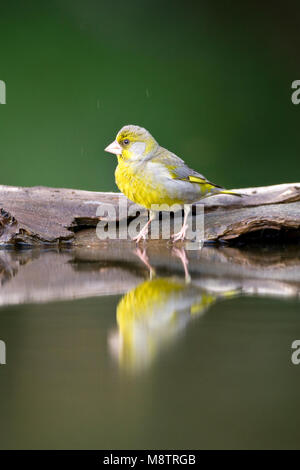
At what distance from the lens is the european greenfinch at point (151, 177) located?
2381 millimetres

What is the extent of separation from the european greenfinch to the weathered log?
0.12 metres

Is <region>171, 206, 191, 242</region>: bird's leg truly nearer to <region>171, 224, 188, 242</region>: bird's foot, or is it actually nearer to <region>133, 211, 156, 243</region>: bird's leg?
<region>171, 224, 188, 242</region>: bird's foot

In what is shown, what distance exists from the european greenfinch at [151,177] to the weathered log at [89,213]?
0.40 feet

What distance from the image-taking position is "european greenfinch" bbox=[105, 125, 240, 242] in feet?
7.81

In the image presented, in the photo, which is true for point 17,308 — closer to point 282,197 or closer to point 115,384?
point 115,384

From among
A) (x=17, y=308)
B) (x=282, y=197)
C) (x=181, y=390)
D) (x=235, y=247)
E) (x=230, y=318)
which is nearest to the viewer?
(x=181, y=390)

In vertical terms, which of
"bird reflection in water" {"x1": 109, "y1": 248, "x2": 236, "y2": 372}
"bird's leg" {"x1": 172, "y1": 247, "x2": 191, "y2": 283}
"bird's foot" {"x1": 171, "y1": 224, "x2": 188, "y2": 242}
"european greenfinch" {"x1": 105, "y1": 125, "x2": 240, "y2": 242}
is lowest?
"bird reflection in water" {"x1": 109, "y1": 248, "x2": 236, "y2": 372}

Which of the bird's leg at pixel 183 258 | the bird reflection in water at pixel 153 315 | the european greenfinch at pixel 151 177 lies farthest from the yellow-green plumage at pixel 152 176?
the bird reflection in water at pixel 153 315

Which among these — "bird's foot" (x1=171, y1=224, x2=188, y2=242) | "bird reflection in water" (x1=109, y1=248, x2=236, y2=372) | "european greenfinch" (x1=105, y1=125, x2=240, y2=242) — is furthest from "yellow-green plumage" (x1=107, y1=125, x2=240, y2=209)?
"bird reflection in water" (x1=109, y1=248, x2=236, y2=372)

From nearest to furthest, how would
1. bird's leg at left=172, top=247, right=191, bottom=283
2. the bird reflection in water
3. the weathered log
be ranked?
the bird reflection in water
bird's leg at left=172, top=247, right=191, bottom=283
the weathered log

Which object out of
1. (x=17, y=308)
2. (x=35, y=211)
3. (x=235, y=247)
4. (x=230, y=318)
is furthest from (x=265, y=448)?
(x=35, y=211)

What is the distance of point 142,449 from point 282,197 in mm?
2078

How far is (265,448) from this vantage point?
1.84 ft

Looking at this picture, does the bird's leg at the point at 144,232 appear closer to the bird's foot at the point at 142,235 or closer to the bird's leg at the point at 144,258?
the bird's foot at the point at 142,235
